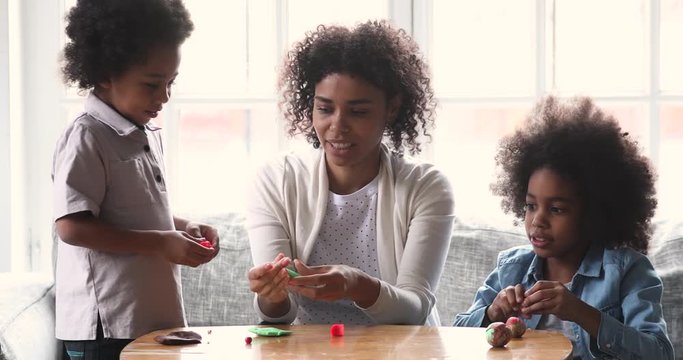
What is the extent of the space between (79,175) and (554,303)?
953mm

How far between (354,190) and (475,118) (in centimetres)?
87

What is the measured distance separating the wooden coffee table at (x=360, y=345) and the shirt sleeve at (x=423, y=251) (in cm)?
18

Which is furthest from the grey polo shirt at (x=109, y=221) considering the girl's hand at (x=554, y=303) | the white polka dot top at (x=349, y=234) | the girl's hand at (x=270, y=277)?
the girl's hand at (x=554, y=303)

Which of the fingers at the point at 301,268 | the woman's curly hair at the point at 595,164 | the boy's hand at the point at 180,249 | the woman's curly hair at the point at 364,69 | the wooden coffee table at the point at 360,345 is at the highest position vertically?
the woman's curly hair at the point at 364,69

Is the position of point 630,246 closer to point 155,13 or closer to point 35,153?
point 155,13

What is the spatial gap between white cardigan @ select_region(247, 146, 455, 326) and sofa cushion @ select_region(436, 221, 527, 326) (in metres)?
0.30

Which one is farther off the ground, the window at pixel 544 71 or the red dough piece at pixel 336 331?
the window at pixel 544 71

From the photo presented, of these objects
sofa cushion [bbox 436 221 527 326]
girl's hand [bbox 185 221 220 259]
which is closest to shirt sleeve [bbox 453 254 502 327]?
sofa cushion [bbox 436 221 527 326]

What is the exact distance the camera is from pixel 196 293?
2900 millimetres

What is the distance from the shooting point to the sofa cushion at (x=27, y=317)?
238 cm

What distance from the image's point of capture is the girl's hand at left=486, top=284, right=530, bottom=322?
2.24 metres

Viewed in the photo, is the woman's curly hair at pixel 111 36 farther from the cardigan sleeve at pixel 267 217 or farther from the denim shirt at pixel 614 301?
the denim shirt at pixel 614 301

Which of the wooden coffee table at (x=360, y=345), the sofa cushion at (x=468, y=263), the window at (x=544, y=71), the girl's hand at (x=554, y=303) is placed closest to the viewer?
the wooden coffee table at (x=360, y=345)

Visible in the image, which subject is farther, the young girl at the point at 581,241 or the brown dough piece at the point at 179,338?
the young girl at the point at 581,241
